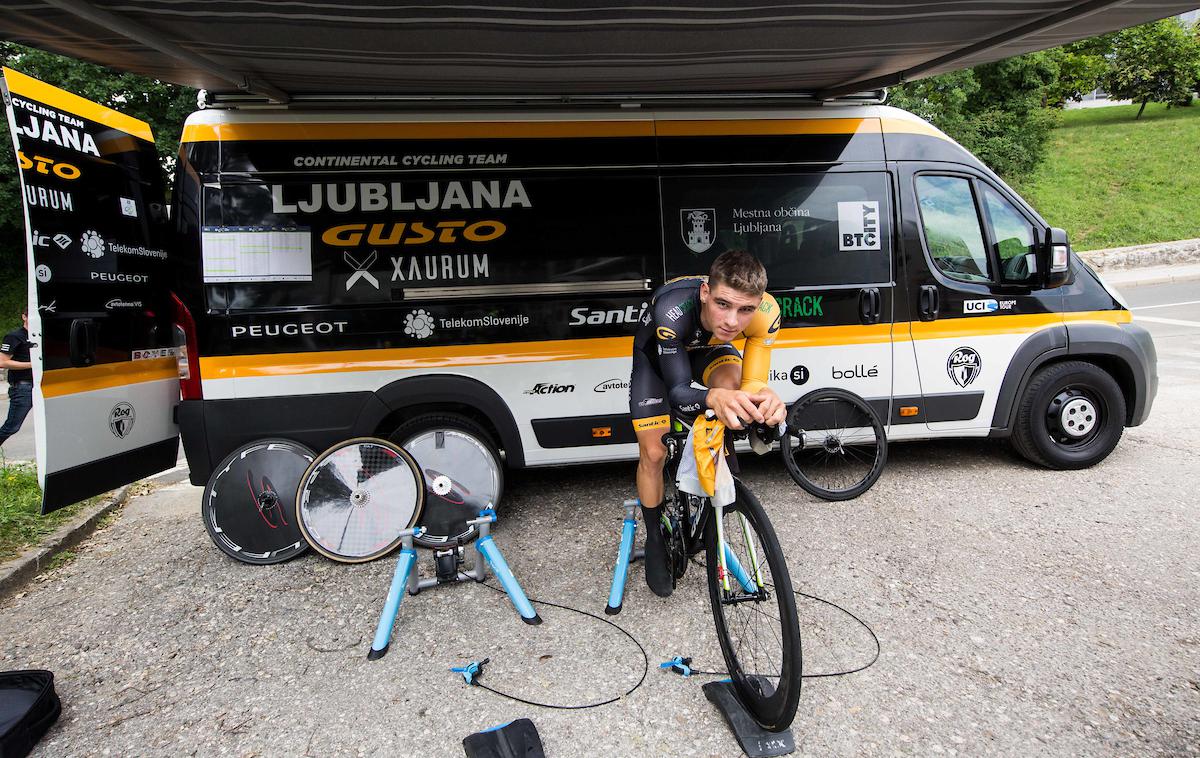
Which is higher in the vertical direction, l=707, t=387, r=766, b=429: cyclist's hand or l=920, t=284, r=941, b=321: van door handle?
l=920, t=284, r=941, b=321: van door handle

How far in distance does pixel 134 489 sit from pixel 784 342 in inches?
194

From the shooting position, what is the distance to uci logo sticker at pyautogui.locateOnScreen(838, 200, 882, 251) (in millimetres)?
4500

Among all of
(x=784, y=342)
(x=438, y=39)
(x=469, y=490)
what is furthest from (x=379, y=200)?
(x=784, y=342)

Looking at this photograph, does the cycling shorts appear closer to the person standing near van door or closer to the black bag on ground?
the black bag on ground

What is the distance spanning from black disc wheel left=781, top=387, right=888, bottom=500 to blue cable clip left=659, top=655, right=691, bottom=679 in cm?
200

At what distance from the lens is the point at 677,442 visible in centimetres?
289

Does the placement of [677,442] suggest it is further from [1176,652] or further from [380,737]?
[1176,652]

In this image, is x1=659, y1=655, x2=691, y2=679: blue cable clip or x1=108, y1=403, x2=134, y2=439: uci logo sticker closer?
x1=659, y1=655, x2=691, y2=679: blue cable clip

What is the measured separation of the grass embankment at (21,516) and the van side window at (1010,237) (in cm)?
634

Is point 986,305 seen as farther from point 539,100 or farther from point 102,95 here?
point 102,95

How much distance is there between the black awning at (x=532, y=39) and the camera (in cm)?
286

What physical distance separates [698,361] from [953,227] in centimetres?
258

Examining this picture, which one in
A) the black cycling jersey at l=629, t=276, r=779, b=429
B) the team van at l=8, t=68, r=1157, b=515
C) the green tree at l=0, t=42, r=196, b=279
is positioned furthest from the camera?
the green tree at l=0, t=42, r=196, b=279

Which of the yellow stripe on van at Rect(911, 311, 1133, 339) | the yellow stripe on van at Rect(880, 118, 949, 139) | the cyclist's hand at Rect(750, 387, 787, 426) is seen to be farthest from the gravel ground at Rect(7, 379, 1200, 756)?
the yellow stripe on van at Rect(880, 118, 949, 139)
